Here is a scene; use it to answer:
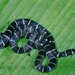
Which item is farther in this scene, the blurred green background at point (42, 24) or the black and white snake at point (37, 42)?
the black and white snake at point (37, 42)

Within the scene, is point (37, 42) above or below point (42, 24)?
below

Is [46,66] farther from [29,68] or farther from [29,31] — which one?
[29,31]

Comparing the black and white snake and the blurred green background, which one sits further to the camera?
the black and white snake

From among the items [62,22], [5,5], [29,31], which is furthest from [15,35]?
[62,22]
